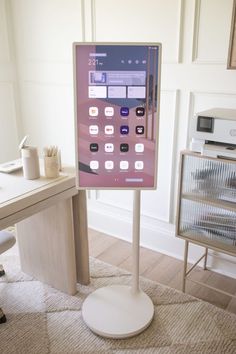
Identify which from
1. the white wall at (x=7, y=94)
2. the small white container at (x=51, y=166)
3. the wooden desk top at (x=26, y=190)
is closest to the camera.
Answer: the wooden desk top at (x=26, y=190)

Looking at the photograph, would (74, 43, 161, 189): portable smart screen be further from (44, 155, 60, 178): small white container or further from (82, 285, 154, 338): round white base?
(82, 285, 154, 338): round white base

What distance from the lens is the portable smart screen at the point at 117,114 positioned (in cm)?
152

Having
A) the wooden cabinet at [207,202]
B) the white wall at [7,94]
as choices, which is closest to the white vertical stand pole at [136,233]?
the wooden cabinet at [207,202]

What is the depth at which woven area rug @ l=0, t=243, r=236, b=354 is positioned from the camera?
5.90 ft

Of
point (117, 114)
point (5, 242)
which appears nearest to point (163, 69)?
point (117, 114)

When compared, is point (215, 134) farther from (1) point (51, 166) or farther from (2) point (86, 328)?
(2) point (86, 328)

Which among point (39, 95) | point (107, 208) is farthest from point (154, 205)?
point (39, 95)

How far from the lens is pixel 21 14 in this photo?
2908mm

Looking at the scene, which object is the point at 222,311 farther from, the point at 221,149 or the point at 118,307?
the point at 221,149

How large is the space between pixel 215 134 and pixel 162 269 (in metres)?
1.12

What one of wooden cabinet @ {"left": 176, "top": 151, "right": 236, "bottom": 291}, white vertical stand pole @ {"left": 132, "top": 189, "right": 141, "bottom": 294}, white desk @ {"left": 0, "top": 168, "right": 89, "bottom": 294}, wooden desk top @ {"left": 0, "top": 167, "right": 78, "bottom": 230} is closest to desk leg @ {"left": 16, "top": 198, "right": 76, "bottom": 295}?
white desk @ {"left": 0, "top": 168, "right": 89, "bottom": 294}

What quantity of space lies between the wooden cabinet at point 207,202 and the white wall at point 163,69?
415 millimetres

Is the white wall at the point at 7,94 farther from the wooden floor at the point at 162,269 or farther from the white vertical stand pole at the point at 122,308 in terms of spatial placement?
the white vertical stand pole at the point at 122,308

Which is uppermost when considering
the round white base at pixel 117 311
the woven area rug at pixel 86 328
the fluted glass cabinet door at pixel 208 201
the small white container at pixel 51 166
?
the small white container at pixel 51 166
